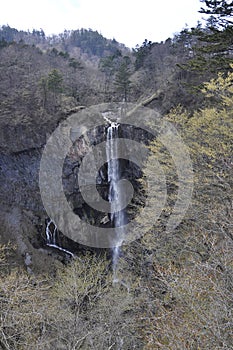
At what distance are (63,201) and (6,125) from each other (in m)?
10.1

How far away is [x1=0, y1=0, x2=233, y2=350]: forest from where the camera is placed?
6.43m

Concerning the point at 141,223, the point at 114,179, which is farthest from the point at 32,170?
the point at 141,223

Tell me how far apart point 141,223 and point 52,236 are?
15.6m

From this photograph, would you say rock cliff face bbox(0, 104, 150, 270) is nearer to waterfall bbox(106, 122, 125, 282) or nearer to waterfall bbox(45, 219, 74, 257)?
waterfall bbox(106, 122, 125, 282)

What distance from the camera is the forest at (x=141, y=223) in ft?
21.1

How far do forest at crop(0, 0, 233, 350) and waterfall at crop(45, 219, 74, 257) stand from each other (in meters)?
0.27

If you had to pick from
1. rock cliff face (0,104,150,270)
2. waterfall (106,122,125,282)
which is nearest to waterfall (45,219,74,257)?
rock cliff face (0,104,150,270)

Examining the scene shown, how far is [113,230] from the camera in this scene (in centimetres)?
2553

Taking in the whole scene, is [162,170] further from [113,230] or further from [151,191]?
[113,230]

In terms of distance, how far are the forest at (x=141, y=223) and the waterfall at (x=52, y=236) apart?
27cm

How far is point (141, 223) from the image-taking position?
1266 cm

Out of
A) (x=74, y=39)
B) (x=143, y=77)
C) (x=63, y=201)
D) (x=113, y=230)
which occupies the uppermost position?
(x=74, y=39)

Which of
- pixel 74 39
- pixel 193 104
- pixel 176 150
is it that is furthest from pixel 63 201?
pixel 74 39

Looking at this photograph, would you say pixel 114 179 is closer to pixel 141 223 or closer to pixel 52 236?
pixel 52 236
